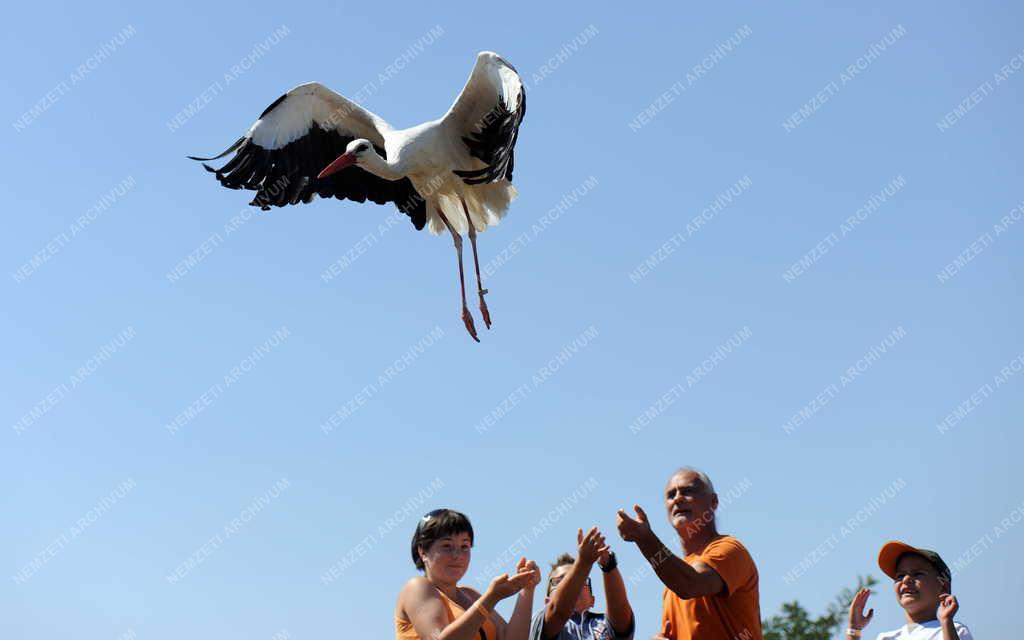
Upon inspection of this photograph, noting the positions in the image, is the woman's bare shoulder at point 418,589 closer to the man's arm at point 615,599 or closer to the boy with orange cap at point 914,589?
the man's arm at point 615,599

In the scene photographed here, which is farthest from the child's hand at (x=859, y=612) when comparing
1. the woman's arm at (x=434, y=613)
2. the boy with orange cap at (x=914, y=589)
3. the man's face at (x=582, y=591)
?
the woman's arm at (x=434, y=613)

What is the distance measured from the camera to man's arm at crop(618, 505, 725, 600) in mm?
3547

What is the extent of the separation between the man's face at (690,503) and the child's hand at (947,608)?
80 centimetres

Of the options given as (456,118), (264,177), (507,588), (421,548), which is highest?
(264,177)

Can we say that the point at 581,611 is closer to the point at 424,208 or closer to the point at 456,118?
the point at 456,118

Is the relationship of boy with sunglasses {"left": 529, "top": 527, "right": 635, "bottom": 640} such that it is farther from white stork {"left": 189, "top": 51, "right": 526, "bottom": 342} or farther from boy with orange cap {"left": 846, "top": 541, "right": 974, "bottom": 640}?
white stork {"left": 189, "top": 51, "right": 526, "bottom": 342}

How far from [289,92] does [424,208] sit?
5.01 feet

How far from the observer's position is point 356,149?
9.24m

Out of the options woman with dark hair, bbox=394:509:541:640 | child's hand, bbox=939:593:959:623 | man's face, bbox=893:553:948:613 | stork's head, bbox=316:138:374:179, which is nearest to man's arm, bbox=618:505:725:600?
woman with dark hair, bbox=394:509:541:640

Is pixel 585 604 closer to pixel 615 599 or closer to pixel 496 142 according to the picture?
pixel 615 599

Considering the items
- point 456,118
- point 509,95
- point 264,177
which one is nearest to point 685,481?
point 509,95

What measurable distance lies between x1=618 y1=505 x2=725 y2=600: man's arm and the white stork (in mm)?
5291

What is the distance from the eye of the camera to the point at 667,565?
3590mm

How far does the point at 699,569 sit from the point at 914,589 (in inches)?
43.8
